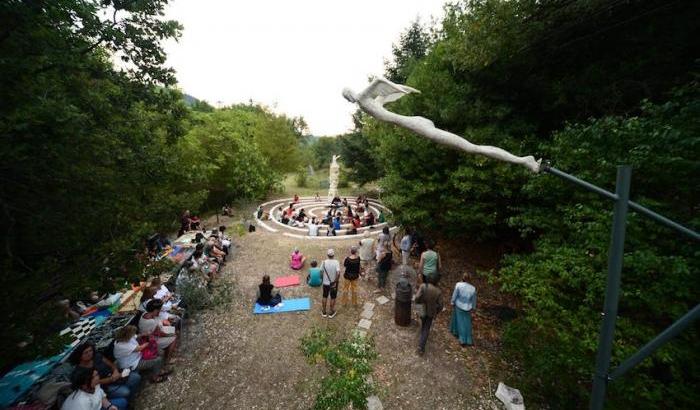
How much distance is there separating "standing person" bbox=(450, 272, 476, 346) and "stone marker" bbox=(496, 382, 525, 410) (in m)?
1.44

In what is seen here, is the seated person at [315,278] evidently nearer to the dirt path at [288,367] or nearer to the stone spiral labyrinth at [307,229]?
the dirt path at [288,367]

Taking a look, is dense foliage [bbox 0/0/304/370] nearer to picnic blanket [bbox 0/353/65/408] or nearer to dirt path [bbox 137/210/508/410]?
picnic blanket [bbox 0/353/65/408]

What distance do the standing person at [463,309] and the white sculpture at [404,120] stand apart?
478 centimetres

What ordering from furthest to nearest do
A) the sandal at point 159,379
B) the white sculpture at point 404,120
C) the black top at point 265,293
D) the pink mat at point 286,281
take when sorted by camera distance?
1. the pink mat at point 286,281
2. the black top at point 265,293
3. the sandal at point 159,379
4. the white sculpture at point 404,120

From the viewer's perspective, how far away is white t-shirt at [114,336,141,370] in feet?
17.1

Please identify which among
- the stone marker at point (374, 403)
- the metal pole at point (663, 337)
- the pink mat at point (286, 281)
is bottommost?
the stone marker at point (374, 403)

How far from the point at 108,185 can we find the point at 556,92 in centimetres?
1126

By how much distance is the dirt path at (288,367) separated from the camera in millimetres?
5422

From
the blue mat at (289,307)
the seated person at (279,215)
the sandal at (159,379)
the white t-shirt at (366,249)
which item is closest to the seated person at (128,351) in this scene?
the sandal at (159,379)

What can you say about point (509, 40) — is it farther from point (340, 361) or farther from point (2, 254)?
point (2, 254)

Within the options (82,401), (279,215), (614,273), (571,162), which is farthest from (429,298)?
(279,215)

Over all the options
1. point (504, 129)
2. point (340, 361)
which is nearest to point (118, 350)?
point (340, 361)

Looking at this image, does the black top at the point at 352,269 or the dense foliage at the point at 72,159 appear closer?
the dense foliage at the point at 72,159

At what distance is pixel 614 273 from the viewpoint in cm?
214
